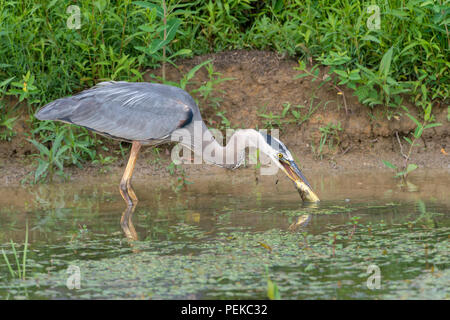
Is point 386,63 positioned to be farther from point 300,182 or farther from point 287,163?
point 300,182

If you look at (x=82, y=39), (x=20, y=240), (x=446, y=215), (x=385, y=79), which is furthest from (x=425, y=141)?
(x=20, y=240)

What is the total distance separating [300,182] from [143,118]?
1.67 meters

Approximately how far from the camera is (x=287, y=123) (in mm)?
8836

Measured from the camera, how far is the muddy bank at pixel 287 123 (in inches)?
332

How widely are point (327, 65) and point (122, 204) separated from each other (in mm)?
3155

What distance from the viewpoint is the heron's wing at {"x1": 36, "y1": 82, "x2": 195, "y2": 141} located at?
7332 millimetres

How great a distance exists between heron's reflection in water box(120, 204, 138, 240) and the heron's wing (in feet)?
2.65

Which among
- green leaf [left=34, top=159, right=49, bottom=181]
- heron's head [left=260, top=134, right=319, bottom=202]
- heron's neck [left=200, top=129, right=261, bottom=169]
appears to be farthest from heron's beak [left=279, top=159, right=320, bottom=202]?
green leaf [left=34, top=159, right=49, bottom=181]

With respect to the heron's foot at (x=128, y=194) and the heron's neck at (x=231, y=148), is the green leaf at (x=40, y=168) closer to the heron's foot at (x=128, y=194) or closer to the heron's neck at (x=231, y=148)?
the heron's foot at (x=128, y=194)

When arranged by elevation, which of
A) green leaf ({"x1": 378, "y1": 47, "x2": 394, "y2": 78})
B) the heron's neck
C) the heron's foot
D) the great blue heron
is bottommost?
the heron's foot

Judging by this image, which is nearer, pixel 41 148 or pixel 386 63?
pixel 41 148

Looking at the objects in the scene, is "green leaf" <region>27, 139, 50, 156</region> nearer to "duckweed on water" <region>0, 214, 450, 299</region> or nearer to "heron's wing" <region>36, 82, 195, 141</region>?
"heron's wing" <region>36, 82, 195, 141</region>

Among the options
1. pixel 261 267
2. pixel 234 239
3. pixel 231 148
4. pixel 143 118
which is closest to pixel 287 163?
pixel 231 148

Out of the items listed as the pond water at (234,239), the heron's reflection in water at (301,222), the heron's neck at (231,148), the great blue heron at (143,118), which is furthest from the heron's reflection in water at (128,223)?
the heron's reflection in water at (301,222)
